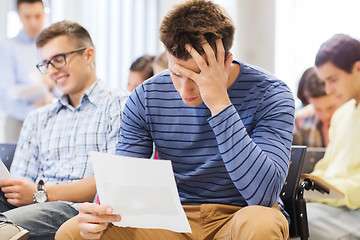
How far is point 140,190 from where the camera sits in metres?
1.26

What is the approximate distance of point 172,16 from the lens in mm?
1436

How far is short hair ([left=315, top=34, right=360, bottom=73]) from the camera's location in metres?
2.50

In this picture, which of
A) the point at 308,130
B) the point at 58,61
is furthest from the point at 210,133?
the point at 308,130

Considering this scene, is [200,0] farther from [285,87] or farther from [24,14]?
[24,14]

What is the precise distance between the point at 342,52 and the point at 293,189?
3.61 feet

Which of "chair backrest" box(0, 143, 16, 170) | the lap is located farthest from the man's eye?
the lap

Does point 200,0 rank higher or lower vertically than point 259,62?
higher

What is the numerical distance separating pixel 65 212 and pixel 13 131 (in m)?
2.12

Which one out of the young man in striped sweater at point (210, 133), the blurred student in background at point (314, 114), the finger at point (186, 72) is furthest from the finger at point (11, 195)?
the blurred student in background at point (314, 114)

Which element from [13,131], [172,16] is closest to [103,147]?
[172,16]

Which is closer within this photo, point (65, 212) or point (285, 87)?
point (285, 87)

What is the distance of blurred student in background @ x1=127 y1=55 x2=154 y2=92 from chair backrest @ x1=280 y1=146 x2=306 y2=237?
5.18ft

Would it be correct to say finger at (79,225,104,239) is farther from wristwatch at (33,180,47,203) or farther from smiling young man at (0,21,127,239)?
wristwatch at (33,180,47,203)

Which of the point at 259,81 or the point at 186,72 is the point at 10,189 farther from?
the point at 259,81
